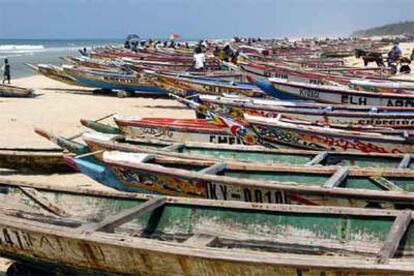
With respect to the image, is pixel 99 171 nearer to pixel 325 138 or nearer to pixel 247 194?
pixel 247 194

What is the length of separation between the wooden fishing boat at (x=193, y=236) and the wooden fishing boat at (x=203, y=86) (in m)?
10.3

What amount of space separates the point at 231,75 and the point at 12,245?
15.1 metres

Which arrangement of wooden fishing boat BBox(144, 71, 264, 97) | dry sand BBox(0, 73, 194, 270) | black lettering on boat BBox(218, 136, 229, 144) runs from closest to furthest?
black lettering on boat BBox(218, 136, 229, 144) < dry sand BBox(0, 73, 194, 270) < wooden fishing boat BBox(144, 71, 264, 97)

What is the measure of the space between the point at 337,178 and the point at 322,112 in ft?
15.7

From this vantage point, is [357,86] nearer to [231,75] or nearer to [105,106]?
[231,75]

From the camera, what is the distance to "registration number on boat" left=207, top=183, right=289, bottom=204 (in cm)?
618

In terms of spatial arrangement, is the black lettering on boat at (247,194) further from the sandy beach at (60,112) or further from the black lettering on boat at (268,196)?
the sandy beach at (60,112)

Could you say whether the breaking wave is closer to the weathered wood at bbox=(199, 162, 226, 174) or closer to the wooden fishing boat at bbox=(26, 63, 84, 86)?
the wooden fishing boat at bbox=(26, 63, 84, 86)

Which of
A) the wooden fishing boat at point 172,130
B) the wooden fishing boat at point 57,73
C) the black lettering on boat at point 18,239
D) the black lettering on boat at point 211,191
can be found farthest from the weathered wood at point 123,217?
the wooden fishing boat at point 57,73

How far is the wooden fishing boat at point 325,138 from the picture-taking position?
29.5 feet

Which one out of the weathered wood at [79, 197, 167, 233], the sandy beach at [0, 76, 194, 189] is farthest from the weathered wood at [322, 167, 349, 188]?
the sandy beach at [0, 76, 194, 189]

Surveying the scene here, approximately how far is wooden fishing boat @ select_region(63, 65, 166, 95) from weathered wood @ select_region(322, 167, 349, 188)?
14283mm

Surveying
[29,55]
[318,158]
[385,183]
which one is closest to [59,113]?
[318,158]

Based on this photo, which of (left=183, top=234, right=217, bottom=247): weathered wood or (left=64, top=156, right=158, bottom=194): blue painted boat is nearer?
(left=183, top=234, right=217, bottom=247): weathered wood
